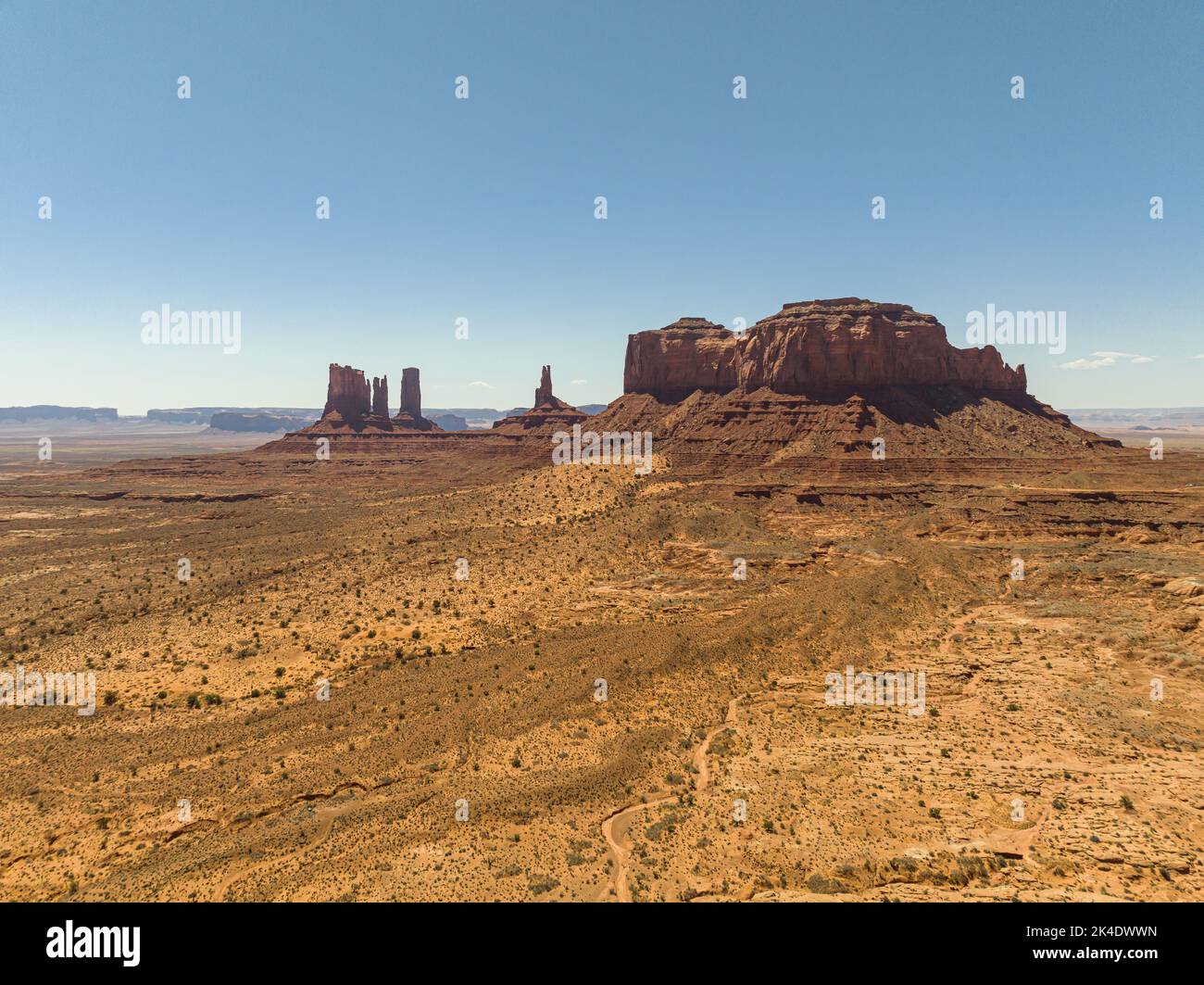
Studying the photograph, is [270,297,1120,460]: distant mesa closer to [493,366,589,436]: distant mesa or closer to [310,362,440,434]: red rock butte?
[493,366,589,436]: distant mesa

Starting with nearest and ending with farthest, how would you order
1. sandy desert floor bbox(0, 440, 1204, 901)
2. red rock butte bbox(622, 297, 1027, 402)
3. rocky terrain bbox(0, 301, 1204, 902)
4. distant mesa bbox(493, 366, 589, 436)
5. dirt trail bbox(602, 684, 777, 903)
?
dirt trail bbox(602, 684, 777, 903), sandy desert floor bbox(0, 440, 1204, 901), rocky terrain bbox(0, 301, 1204, 902), red rock butte bbox(622, 297, 1027, 402), distant mesa bbox(493, 366, 589, 436)

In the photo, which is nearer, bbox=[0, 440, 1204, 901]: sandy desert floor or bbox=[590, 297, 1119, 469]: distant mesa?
bbox=[0, 440, 1204, 901]: sandy desert floor

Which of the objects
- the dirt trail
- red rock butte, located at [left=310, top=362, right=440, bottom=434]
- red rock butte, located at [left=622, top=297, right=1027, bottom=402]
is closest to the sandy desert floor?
the dirt trail

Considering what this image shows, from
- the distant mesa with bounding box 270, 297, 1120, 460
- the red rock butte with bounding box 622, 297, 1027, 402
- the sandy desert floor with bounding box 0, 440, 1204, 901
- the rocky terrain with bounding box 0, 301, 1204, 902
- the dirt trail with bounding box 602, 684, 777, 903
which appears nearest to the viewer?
the dirt trail with bounding box 602, 684, 777, 903

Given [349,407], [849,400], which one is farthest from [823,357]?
[349,407]

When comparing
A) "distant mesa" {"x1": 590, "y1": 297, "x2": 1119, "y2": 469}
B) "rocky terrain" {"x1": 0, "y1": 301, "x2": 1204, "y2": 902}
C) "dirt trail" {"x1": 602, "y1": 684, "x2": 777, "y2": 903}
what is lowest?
"dirt trail" {"x1": 602, "y1": 684, "x2": 777, "y2": 903}

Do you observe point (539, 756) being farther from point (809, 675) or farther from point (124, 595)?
point (124, 595)
